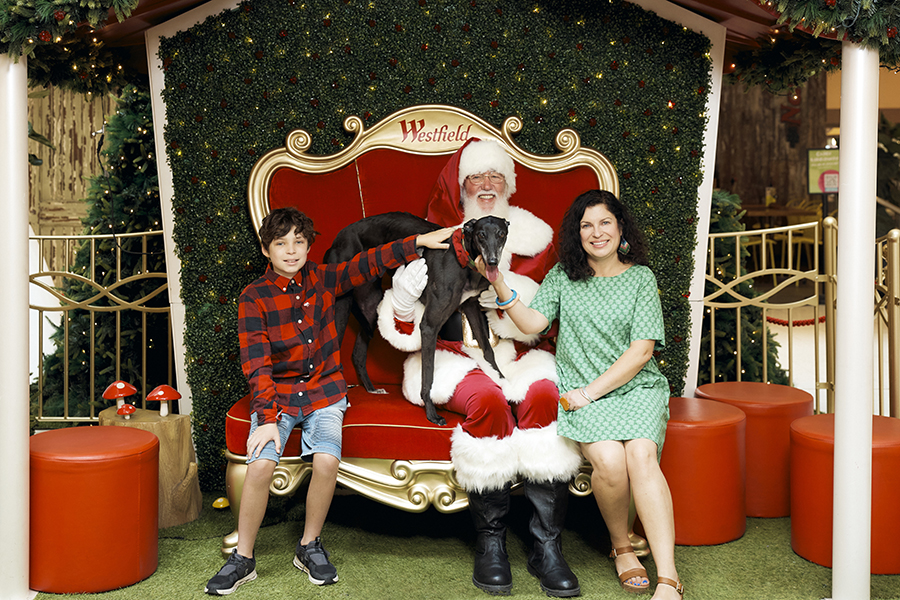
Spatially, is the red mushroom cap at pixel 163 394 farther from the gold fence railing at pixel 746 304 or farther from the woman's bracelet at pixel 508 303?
the gold fence railing at pixel 746 304

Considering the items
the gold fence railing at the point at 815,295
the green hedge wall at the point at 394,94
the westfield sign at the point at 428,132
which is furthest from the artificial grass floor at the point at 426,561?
the westfield sign at the point at 428,132

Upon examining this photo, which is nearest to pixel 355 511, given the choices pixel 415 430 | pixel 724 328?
pixel 415 430

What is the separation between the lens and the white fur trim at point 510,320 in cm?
330

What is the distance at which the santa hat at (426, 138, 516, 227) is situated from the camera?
11.2ft

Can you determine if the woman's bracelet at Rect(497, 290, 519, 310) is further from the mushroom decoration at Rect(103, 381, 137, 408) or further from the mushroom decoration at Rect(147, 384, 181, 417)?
the mushroom decoration at Rect(103, 381, 137, 408)

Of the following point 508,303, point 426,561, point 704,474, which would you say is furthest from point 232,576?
point 704,474

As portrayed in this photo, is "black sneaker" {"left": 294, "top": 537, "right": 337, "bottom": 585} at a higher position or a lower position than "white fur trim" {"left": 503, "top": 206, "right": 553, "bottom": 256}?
lower

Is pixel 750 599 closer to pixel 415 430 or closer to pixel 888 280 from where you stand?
pixel 415 430

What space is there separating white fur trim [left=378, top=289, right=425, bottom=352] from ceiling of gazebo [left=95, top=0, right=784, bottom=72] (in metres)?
1.76

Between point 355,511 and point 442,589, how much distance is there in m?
1.00

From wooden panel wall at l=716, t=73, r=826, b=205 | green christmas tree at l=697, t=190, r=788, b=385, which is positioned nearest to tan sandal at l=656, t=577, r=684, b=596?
green christmas tree at l=697, t=190, r=788, b=385

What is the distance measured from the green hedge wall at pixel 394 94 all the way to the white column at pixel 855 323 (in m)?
1.28

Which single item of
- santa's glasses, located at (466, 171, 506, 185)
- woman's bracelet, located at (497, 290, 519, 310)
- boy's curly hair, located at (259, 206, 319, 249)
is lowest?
woman's bracelet, located at (497, 290, 519, 310)

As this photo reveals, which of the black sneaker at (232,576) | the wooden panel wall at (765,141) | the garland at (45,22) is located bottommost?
the black sneaker at (232,576)
